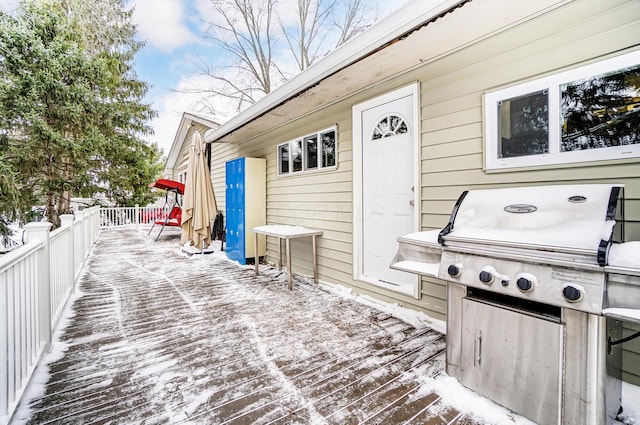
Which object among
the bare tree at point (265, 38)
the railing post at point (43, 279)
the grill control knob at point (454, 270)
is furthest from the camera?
the bare tree at point (265, 38)

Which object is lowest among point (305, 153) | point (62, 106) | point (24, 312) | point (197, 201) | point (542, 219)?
point (24, 312)

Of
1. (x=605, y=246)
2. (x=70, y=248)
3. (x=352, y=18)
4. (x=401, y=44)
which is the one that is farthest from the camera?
(x=352, y=18)

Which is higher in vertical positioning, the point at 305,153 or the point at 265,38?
the point at 265,38

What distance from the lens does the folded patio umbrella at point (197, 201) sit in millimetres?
A: 5902

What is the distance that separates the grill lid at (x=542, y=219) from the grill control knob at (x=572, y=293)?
0.14 metres

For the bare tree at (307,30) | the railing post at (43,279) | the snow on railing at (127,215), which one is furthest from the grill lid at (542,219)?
the snow on railing at (127,215)

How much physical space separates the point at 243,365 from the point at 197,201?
442 centimetres

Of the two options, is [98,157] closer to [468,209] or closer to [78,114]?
[78,114]

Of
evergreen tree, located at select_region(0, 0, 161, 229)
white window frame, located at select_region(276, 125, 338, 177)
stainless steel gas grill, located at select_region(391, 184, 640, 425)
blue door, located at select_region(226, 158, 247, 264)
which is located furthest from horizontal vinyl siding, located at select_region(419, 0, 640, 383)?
evergreen tree, located at select_region(0, 0, 161, 229)

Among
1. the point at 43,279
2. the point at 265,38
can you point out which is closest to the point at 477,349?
the point at 43,279

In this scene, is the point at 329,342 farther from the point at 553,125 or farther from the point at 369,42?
the point at 369,42

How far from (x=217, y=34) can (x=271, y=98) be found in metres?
9.11

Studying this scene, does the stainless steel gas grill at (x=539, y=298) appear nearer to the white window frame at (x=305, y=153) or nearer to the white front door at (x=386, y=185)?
the white front door at (x=386, y=185)

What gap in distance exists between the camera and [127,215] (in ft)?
42.0
